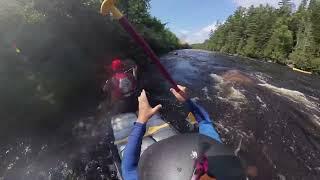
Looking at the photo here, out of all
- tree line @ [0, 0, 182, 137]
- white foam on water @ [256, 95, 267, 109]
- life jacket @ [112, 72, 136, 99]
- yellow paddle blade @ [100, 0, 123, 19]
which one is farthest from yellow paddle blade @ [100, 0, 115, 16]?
white foam on water @ [256, 95, 267, 109]

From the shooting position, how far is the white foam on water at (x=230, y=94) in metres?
16.9

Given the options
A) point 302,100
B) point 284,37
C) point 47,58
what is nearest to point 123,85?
point 47,58

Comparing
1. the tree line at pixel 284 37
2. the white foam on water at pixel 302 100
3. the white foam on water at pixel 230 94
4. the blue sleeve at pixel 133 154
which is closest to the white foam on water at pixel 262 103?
the white foam on water at pixel 230 94

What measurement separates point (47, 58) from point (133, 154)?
11.8 metres

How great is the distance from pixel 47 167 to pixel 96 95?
5984mm

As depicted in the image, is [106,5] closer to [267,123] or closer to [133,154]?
[133,154]

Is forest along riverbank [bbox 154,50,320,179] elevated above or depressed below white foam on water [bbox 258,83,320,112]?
above

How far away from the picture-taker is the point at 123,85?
28.2ft

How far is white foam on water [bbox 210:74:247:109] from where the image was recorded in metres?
16.9

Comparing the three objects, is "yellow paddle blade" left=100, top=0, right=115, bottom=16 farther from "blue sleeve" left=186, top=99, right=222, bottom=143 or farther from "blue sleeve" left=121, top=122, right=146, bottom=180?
"blue sleeve" left=186, top=99, right=222, bottom=143

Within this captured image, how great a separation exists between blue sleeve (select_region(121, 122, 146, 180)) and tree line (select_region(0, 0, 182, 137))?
8598 mm

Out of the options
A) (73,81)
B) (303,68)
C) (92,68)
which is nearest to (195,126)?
(73,81)

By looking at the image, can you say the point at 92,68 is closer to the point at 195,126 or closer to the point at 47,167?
the point at 47,167

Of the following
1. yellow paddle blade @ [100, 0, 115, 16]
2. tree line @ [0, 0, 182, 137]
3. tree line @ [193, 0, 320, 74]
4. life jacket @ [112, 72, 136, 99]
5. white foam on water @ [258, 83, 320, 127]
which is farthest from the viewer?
tree line @ [193, 0, 320, 74]
